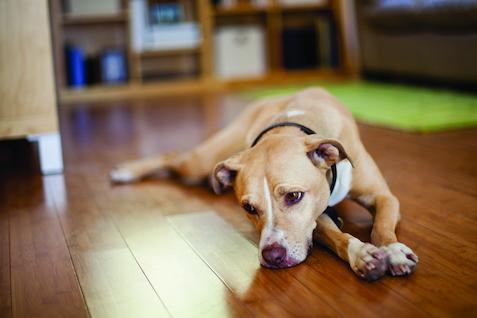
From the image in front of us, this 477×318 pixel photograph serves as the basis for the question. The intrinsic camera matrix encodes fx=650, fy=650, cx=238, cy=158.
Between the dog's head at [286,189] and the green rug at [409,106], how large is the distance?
5.61ft

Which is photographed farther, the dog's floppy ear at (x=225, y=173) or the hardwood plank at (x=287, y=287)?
the dog's floppy ear at (x=225, y=173)

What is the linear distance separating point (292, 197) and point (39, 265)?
2.26 ft

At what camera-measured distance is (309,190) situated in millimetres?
1599

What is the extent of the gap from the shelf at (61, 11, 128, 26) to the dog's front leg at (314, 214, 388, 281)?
14.8ft

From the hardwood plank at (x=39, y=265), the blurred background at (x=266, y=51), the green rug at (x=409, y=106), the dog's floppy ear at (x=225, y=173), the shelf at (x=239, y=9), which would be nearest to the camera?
the hardwood plank at (x=39, y=265)

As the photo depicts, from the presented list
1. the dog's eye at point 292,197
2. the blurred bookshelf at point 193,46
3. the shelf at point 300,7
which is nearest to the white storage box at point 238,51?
the blurred bookshelf at point 193,46

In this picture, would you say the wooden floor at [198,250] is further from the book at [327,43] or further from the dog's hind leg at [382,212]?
the book at [327,43]

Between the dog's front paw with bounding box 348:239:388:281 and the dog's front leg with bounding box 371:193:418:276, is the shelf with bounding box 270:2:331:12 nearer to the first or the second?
the dog's front leg with bounding box 371:193:418:276

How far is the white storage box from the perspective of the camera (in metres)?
6.21

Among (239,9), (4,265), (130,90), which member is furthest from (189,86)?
(4,265)

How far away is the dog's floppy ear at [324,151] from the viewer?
1614mm

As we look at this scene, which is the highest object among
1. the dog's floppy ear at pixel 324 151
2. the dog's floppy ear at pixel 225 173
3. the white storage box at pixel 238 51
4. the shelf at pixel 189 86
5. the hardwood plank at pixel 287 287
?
the white storage box at pixel 238 51

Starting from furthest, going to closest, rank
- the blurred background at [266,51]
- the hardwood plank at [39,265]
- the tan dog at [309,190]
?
the blurred background at [266,51] < the tan dog at [309,190] < the hardwood plank at [39,265]

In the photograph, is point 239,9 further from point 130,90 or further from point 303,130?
point 303,130
